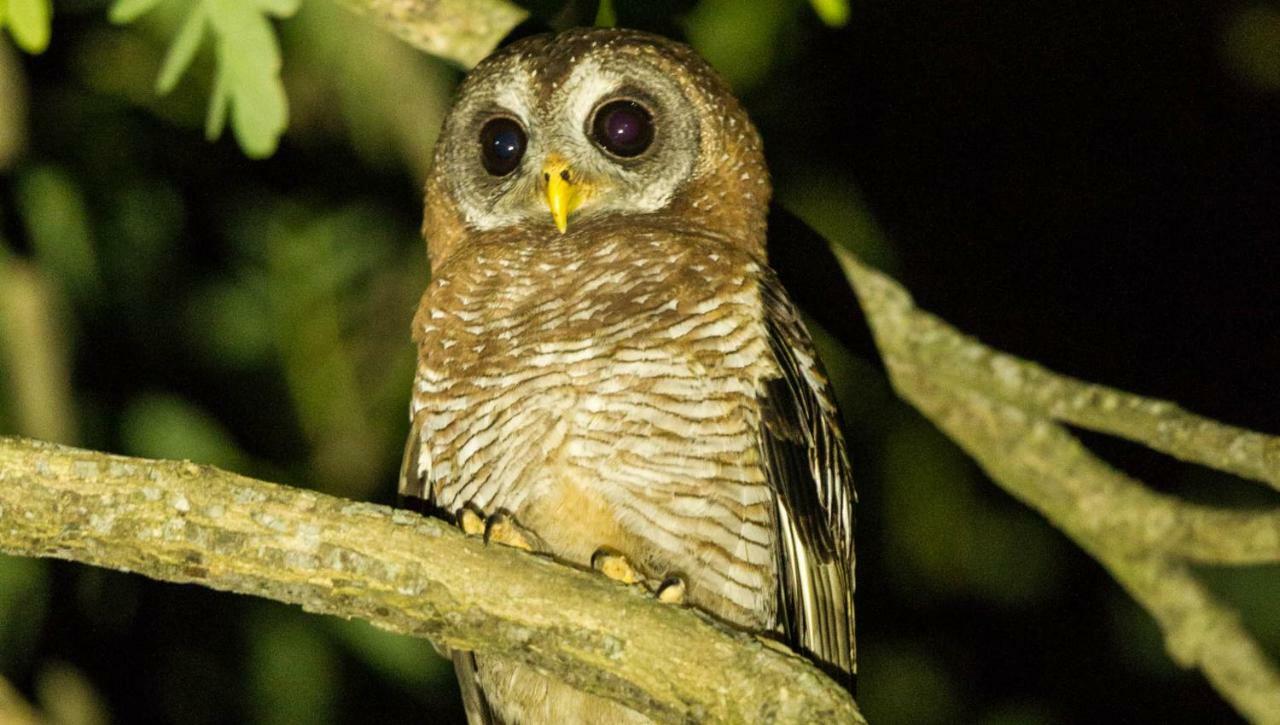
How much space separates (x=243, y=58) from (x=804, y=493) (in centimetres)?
153

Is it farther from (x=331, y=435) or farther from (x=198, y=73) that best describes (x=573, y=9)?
(x=331, y=435)

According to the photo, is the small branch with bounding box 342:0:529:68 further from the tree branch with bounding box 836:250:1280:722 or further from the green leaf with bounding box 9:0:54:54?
the green leaf with bounding box 9:0:54:54

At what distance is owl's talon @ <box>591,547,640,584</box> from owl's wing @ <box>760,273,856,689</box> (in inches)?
15.4

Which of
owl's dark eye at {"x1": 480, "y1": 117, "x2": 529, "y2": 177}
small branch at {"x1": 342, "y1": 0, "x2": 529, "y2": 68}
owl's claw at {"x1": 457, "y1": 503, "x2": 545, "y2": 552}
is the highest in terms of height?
small branch at {"x1": 342, "y1": 0, "x2": 529, "y2": 68}

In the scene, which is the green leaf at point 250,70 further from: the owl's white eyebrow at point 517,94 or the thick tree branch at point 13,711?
the thick tree branch at point 13,711

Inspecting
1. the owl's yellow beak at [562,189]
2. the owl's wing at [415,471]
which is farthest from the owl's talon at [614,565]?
the owl's yellow beak at [562,189]

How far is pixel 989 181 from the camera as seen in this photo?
5.79 meters

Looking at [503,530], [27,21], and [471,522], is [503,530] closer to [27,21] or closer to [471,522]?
[471,522]

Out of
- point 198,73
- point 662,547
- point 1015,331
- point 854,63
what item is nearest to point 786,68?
point 854,63

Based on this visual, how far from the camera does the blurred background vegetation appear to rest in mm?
4727

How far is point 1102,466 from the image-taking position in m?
3.84

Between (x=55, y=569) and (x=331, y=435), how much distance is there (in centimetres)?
118

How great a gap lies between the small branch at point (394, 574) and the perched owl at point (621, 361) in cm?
40

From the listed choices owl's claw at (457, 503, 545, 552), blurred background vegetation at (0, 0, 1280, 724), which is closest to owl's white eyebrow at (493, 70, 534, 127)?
owl's claw at (457, 503, 545, 552)
